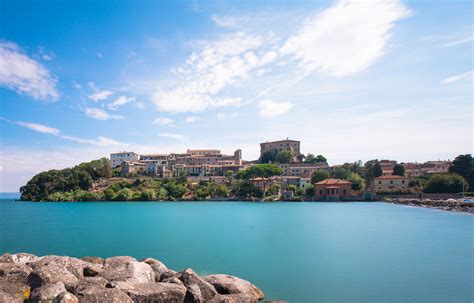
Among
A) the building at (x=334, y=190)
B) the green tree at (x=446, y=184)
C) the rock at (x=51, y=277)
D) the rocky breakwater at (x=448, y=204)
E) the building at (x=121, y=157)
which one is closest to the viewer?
the rock at (x=51, y=277)

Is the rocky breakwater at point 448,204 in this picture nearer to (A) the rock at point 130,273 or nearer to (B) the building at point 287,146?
(A) the rock at point 130,273

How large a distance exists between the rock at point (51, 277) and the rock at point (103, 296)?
3.89ft

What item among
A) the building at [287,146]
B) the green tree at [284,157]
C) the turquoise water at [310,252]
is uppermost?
the building at [287,146]

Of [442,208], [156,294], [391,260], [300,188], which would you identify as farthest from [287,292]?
[300,188]

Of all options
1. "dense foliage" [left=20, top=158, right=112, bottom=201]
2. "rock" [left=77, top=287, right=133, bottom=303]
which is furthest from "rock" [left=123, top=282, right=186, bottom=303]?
"dense foliage" [left=20, top=158, right=112, bottom=201]

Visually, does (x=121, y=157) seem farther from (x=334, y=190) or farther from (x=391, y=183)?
(x=391, y=183)

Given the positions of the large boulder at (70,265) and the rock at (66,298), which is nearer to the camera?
the rock at (66,298)

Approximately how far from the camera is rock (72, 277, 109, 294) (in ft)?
32.4

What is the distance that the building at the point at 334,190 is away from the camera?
84.4 metres

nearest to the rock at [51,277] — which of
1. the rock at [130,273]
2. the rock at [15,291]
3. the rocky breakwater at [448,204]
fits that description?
the rock at [15,291]

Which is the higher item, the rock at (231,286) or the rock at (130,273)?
the rock at (130,273)

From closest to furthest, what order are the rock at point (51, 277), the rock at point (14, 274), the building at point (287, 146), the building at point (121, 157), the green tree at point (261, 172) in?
the rock at point (51, 277) < the rock at point (14, 274) < the green tree at point (261, 172) < the building at point (287, 146) < the building at point (121, 157)

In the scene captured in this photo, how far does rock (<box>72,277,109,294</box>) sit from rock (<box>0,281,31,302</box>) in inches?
52.9

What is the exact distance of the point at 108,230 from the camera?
35.4m
